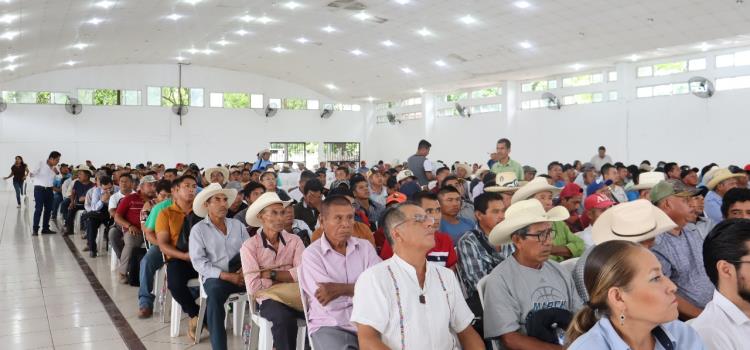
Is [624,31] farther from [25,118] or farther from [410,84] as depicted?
[25,118]

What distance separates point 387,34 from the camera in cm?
1905

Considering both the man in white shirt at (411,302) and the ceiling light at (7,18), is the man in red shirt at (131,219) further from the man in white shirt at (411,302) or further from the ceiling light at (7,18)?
the ceiling light at (7,18)

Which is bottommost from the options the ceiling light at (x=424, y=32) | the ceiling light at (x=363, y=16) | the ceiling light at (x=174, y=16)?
the ceiling light at (x=424, y=32)

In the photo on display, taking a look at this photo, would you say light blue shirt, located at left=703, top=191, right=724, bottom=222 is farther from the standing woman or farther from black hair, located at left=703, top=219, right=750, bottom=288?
the standing woman

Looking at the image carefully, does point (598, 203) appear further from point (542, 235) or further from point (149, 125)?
point (149, 125)

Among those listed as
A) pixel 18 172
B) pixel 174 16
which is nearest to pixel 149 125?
pixel 174 16

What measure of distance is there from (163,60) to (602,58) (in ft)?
59.6

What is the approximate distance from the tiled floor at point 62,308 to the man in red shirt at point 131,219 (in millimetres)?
258

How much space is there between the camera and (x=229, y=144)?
28859 millimetres

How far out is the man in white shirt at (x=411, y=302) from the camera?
2359mm

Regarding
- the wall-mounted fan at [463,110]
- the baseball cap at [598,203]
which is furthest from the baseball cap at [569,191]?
the wall-mounted fan at [463,110]

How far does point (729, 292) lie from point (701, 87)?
15.9 metres

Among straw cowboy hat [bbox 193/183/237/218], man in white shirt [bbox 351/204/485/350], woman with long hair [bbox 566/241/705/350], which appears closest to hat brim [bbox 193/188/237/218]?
straw cowboy hat [bbox 193/183/237/218]

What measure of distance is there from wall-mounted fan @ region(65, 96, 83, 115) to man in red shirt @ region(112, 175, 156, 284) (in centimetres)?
2104
